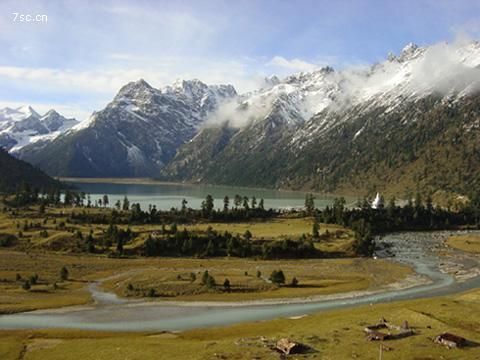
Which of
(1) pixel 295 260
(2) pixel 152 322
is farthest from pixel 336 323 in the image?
(1) pixel 295 260

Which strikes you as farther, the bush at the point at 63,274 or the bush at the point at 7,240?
the bush at the point at 7,240

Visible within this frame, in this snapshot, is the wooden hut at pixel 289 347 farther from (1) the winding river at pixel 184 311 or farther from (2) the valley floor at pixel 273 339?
(1) the winding river at pixel 184 311

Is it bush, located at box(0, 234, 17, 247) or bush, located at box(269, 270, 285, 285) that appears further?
bush, located at box(0, 234, 17, 247)

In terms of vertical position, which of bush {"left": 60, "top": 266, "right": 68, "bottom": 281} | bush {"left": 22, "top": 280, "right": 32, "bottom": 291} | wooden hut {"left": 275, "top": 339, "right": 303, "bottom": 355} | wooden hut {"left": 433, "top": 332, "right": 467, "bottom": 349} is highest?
wooden hut {"left": 433, "top": 332, "right": 467, "bottom": 349}

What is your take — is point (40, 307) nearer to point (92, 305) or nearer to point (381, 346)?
point (92, 305)

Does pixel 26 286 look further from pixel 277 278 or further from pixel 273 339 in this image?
pixel 273 339

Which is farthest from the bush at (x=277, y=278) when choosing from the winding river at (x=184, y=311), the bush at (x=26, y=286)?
the bush at (x=26, y=286)

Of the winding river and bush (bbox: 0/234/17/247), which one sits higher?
bush (bbox: 0/234/17/247)

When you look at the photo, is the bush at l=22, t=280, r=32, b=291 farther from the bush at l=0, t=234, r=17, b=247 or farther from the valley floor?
the bush at l=0, t=234, r=17, b=247

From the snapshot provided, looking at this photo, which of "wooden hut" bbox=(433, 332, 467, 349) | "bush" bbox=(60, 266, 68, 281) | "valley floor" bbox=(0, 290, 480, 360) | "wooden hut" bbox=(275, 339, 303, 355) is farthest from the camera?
"bush" bbox=(60, 266, 68, 281)

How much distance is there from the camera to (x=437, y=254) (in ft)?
554

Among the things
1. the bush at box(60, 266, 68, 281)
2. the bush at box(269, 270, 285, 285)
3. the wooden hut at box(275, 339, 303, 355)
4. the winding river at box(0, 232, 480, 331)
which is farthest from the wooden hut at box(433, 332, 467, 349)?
the bush at box(60, 266, 68, 281)

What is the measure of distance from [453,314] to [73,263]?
9483 cm

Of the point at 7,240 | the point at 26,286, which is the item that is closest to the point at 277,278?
the point at 26,286
